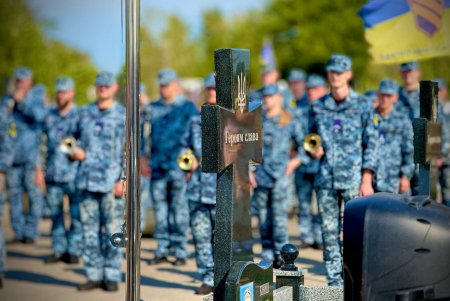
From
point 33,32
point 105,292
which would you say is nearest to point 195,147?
point 105,292

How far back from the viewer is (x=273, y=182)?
11906 mm

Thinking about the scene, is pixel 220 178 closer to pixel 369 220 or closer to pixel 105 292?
pixel 369 220

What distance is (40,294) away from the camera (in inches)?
406

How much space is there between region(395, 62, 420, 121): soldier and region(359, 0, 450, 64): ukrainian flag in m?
0.82

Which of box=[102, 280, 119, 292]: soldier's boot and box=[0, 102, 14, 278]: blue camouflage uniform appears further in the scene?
box=[102, 280, 119, 292]: soldier's boot

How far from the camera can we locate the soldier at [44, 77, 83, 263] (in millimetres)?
12414

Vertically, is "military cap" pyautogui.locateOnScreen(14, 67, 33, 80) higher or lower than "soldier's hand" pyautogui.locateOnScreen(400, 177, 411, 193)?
higher

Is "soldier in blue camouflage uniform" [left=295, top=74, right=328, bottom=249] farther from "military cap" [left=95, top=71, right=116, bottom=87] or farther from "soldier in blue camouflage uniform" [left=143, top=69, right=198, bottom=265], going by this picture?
"military cap" [left=95, top=71, right=116, bottom=87]

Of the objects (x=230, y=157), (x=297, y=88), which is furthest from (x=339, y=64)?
(x=297, y=88)

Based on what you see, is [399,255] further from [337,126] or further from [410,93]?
[410,93]

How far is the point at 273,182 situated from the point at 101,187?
2.28 metres

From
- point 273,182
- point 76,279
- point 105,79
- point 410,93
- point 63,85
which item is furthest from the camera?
point 63,85

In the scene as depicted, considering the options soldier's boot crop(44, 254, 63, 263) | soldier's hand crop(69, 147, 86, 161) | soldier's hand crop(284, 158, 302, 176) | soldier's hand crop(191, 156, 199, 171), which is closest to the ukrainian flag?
soldier's hand crop(284, 158, 302, 176)

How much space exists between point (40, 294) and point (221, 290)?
473cm
